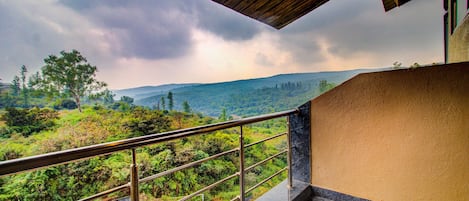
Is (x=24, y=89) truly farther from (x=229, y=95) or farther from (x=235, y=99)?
(x=235, y=99)

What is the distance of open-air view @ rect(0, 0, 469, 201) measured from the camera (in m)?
1.58

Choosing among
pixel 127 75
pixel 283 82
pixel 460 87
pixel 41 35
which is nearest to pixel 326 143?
pixel 460 87

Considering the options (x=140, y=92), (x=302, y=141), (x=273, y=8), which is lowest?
(x=302, y=141)

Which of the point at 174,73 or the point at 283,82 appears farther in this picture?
the point at 174,73

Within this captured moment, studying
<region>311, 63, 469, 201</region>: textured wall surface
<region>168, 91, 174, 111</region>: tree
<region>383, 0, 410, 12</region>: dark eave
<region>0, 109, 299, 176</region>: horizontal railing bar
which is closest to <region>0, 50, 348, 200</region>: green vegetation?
<region>168, 91, 174, 111</region>: tree

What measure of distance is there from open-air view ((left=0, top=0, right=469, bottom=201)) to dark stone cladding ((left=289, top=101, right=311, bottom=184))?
0.01 meters

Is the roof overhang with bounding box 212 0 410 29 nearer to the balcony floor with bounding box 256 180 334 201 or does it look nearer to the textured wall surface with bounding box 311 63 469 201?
the textured wall surface with bounding box 311 63 469 201

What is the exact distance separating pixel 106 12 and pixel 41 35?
2.32m

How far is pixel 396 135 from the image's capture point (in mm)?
1729

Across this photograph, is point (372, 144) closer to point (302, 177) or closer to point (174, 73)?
point (302, 177)

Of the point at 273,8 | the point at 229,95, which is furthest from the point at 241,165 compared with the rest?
the point at 229,95

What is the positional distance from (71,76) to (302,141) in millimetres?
8129

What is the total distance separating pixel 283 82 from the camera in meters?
5.67

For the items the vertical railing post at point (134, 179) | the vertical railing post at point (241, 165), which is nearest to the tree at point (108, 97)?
the vertical railing post at point (241, 165)
